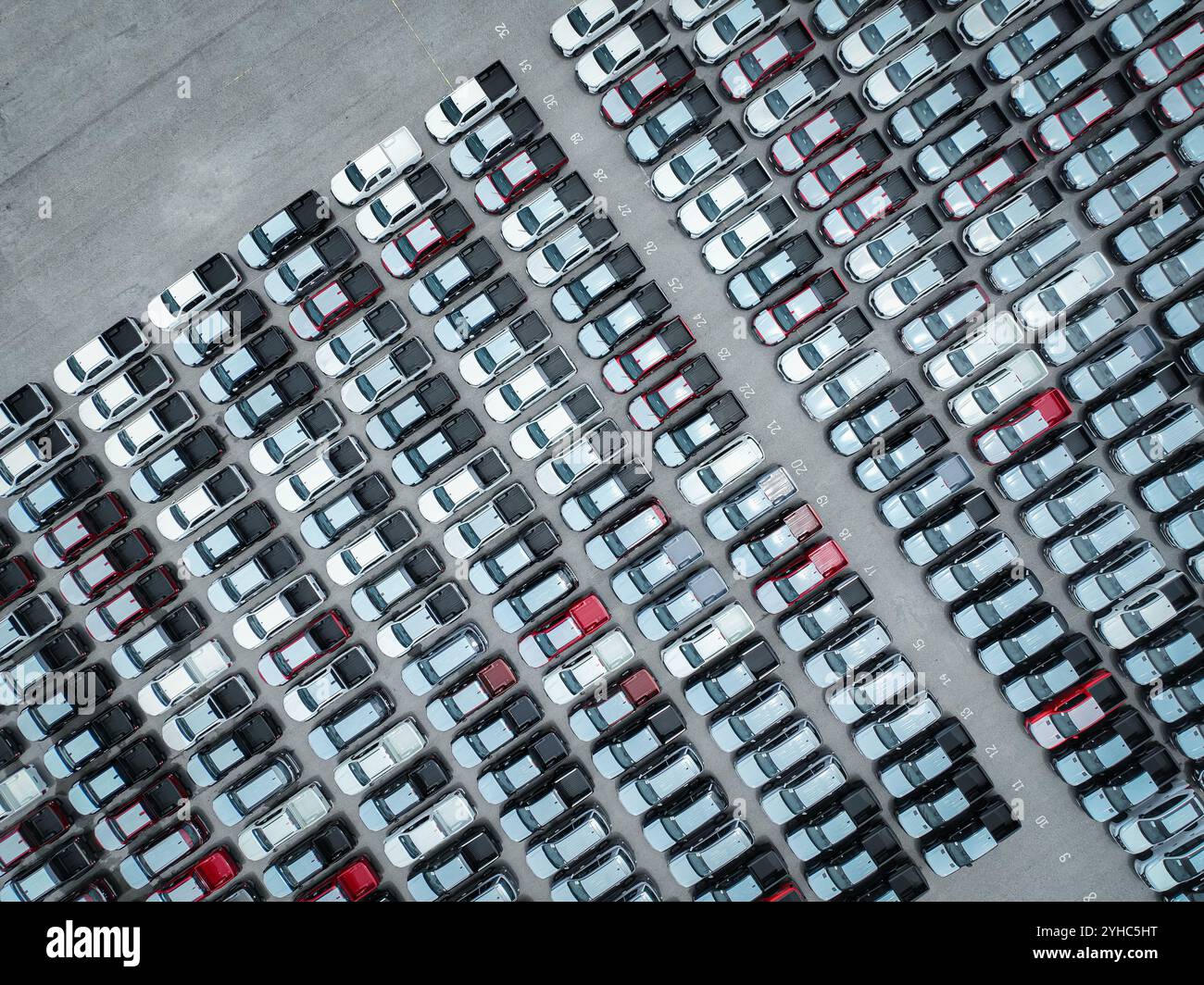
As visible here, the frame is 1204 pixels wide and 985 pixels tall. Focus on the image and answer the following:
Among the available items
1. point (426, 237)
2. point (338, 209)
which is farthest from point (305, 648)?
point (338, 209)

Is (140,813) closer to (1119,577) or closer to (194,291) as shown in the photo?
(194,291)

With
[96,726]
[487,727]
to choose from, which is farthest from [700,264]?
[96,726]

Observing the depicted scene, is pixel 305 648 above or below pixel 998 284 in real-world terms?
above

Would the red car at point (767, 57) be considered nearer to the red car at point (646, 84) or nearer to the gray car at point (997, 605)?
the red car at point (646, 84)

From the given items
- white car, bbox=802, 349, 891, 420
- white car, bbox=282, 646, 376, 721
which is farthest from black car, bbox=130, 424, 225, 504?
white car, bbox=802, 349, 891, 420

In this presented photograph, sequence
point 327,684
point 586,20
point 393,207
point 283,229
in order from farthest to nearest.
Result: point 327,684, point 283,229, point 393,207, point 586,20

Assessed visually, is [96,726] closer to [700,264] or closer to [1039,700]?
[700,264]

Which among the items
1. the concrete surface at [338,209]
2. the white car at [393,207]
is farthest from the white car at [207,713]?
the white car at [393,207]
